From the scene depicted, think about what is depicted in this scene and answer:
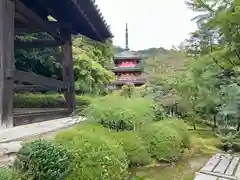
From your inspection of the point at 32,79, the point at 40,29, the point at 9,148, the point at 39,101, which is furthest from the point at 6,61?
the point at 39,101

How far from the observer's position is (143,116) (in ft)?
13.6

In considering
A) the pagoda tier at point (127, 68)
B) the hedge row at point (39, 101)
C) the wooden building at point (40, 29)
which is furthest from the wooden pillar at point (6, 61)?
the pagoda tier at point (127, 68)

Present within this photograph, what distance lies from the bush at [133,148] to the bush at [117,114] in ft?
1.18

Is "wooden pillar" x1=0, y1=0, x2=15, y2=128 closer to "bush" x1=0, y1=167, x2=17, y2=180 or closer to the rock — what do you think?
the rock

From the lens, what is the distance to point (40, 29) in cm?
595

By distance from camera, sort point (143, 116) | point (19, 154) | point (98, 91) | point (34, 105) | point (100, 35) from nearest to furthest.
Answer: point (19, 154) < point (143, 116) < point (100, 35) < point (34, 105) < point (98, 91)

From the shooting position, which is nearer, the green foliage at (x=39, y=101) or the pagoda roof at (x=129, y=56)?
the green foliage at (x=39, y=101)

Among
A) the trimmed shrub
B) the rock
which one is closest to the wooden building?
the rock

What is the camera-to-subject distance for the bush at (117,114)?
3.91m

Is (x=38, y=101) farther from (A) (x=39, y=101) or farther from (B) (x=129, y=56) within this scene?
(B) (x=129, y=56)

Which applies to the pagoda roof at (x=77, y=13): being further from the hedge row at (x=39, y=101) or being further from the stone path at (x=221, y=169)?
the hedge row at (x=39, y=101)

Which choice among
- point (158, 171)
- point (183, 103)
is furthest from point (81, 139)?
point (183, 103)

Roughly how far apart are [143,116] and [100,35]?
278 cm

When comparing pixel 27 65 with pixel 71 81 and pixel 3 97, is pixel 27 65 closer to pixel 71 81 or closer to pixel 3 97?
pixel 71 81
